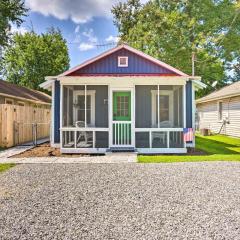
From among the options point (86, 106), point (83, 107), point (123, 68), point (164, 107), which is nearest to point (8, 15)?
point (83, 107)

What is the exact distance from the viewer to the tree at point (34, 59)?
131 ft

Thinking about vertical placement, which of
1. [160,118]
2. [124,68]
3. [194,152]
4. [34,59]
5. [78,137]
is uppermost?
[34,59]

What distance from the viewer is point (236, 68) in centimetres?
3853

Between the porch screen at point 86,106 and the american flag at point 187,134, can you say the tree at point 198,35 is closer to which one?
the porch screen at point 86,106

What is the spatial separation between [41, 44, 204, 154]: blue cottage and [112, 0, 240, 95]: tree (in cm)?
1947

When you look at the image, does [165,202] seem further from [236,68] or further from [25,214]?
[236,68]

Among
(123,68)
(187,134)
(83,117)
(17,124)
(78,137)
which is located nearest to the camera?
(187,134)

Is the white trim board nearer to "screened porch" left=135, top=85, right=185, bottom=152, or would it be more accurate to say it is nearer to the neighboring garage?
"screened porch" left=135, top=85, right=185, bottom=152

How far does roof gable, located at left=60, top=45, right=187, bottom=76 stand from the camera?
14.1 m

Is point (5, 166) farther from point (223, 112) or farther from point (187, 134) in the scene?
point (223, 112)

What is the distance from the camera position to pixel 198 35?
32.8 m

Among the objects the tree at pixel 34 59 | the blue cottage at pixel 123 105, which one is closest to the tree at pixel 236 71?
the tree at pixel 34 59

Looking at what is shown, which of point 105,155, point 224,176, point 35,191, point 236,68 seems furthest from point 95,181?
point 236,68

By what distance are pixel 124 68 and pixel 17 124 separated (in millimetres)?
5977
